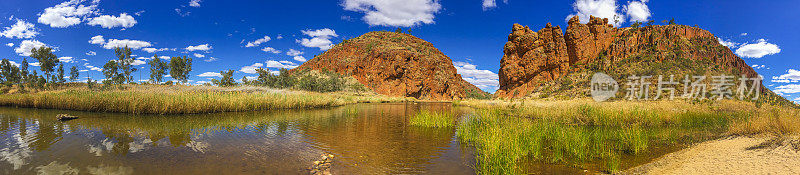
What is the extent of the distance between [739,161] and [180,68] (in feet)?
261

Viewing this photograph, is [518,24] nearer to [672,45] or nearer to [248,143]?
[672,45]

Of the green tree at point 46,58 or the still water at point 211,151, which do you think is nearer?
the still water at point 211,151

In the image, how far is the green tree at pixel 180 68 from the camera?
205ft

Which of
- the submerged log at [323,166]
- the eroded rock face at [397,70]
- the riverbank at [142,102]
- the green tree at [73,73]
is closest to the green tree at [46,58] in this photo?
the green tree at [73,73]

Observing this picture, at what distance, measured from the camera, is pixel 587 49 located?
237 ft

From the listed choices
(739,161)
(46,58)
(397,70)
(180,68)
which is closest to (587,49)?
(397,70)

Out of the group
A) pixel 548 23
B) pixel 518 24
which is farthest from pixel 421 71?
pixel 548 23

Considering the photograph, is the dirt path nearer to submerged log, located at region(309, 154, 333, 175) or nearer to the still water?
the still water

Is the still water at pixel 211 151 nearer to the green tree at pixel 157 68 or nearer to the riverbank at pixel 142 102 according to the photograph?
the riverbank at pixel 142 102

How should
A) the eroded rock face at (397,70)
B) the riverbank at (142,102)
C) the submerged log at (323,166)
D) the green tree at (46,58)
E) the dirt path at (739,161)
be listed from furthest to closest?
the eroded rock face at (397,70), the green tree at (46,58), the riverbank at (142,102), the submerged log at (323,166), the dirt path at (739,161)

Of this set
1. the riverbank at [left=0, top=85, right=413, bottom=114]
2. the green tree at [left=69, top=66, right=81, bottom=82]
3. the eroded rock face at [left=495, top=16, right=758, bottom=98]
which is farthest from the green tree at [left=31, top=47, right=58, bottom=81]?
the eroded rock face at [left=495, top=16, right=758, bottom=98]

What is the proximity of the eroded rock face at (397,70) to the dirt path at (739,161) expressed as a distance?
89.6m

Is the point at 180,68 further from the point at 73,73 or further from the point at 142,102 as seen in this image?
the point at 142,102

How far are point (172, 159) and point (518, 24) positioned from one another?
300 ft
